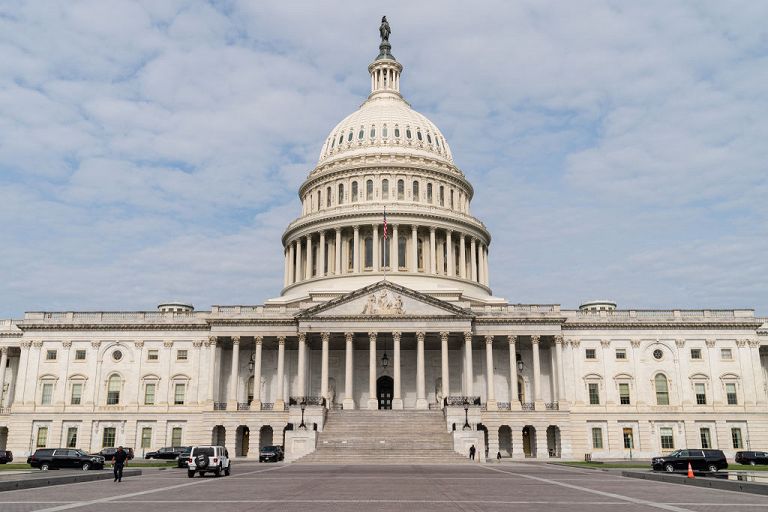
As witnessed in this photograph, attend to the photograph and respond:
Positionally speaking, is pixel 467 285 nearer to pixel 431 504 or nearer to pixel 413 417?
pixel 413 417

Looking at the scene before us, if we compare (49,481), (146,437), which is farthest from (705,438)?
(49,481)

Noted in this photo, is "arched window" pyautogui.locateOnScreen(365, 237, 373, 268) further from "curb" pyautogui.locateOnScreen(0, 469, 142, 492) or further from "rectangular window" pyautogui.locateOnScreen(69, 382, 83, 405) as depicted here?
"curb" pyautogui.locateOnScreen(0, 469, 142, 492)

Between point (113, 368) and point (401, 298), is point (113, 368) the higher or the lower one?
the lower one

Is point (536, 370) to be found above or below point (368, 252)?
below

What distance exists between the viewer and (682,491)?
28.2m

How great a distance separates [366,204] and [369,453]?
4070 centimetres

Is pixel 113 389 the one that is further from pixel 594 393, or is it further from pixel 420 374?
pixel 594 393

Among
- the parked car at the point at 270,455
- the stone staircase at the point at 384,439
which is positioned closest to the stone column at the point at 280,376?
the stone staircase at the point at 384,439

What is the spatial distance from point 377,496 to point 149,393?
5653 cm

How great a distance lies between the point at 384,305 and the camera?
7075 cm

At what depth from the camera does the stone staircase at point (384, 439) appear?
53562mm

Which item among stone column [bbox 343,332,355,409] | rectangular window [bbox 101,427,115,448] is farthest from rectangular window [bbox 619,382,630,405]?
rectangular window [bbox 101,427,115,448]

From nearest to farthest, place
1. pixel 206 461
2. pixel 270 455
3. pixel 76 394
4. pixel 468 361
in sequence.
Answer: pixel 206 461 → pixel 270 455 → pixel 468 361 → pixel 76 394

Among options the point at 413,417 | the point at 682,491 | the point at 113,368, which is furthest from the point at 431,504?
the point at 113,368
